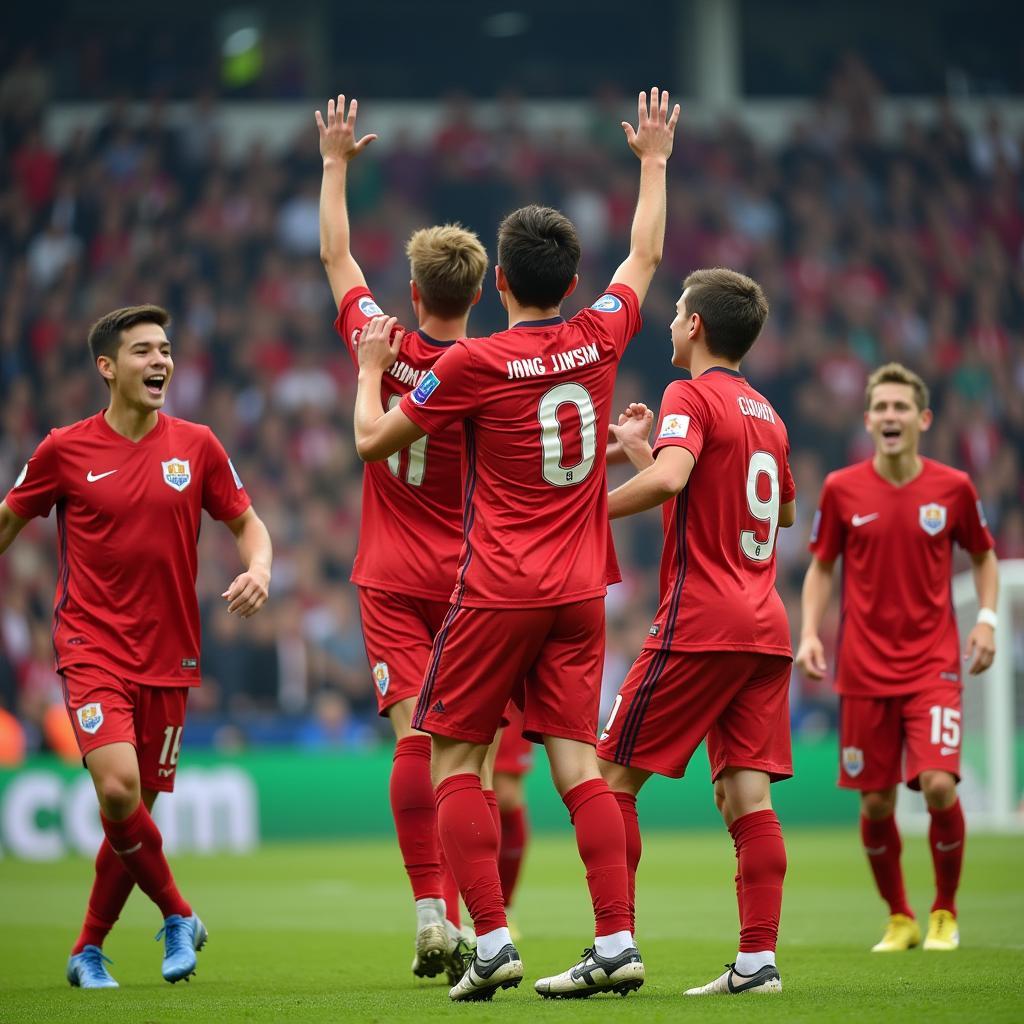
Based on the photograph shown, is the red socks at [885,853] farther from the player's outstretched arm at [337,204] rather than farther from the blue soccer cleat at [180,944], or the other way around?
the player's outstretched arm at [337,204]

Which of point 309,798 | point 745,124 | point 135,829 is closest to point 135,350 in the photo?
point 135,829

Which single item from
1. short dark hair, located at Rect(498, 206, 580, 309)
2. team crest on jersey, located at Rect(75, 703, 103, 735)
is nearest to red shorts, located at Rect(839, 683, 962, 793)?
short dark hair, located at Rect(498, 206, 580, 309)

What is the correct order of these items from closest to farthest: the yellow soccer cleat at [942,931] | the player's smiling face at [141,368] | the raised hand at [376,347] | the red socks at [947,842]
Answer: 1. the raised hand at [376,347]
2. the player's smiling face at [141,368]
3. the yellow soccer cleat at [942,931]
4. the red socks at [947,842]

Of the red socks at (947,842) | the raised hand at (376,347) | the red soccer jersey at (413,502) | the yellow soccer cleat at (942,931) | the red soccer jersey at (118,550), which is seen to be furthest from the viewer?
the red socks at (947,842)

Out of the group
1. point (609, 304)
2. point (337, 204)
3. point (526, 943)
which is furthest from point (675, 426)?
point (526, 943)

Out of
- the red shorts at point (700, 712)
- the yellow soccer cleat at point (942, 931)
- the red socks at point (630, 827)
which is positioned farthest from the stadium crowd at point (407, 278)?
the red shorts at point (700, 712)

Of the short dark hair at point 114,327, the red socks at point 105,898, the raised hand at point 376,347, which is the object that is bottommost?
the red socks at point 105,898

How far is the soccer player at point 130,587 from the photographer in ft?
22.0

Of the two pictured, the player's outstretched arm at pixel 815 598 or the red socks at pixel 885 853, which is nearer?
the red socks at pixel 885 853

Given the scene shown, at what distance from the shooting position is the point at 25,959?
788 cm

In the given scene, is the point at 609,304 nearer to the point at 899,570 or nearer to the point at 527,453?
the point at 527,453

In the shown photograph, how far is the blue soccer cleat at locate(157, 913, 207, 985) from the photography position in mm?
6707

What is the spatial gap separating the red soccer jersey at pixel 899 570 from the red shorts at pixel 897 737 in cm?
7

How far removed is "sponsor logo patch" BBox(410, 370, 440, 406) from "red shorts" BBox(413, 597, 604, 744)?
25.8 inches
